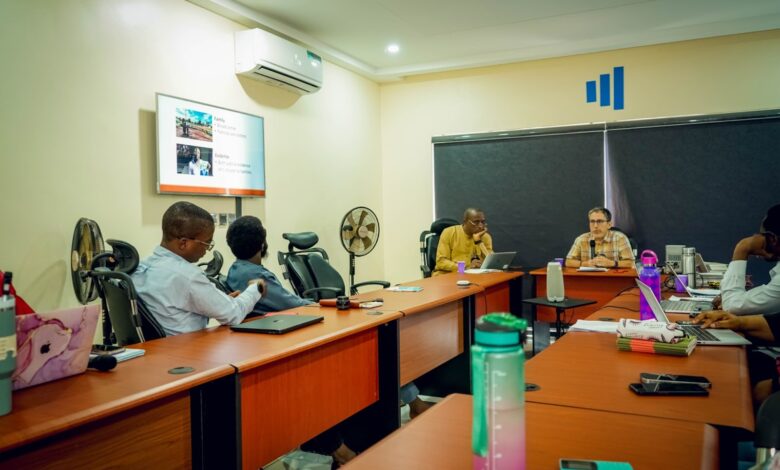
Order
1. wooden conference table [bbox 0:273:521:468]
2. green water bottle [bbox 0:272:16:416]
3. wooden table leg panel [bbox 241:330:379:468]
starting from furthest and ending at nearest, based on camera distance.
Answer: wooden table leg panel [bbox 241:330:379:468] < wooden conference table [bbox 0:273:521:468] < green water bottle [bbox 0:272:16:416]

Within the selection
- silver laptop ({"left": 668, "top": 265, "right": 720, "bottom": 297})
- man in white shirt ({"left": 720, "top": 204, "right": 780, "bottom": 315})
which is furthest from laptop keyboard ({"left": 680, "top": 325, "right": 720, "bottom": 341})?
silver laptop ({"left": 668, "top": 265, "right": 720, "bottom": 297})

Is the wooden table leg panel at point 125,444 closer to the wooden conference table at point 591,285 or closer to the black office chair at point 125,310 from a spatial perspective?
the black office chair at point 125,310

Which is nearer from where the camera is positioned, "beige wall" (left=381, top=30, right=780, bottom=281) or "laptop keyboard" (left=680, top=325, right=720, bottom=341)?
"laptop keyboard" (left=680, top=325, right=720, bottom=341)

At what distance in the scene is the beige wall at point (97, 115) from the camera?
9.73 feet

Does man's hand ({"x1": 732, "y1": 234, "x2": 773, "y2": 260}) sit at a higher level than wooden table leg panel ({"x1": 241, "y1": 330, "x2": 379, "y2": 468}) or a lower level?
higher

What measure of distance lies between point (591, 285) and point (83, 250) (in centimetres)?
350

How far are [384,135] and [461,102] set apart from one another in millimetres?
1015

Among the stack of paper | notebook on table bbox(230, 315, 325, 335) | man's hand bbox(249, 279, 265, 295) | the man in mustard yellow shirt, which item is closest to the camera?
the stack of paper

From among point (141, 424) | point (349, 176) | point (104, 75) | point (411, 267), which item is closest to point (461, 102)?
point (349, 176)

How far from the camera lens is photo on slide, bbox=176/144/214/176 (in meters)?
3.86

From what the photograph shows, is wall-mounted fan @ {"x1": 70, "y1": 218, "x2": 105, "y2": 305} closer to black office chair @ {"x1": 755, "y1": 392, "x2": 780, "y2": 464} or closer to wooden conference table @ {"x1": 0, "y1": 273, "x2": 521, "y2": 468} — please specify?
wooden conference table @ {"x1": 0, "y1": 273, "x2": 521, "y2": 468}

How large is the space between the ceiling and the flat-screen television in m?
0.85

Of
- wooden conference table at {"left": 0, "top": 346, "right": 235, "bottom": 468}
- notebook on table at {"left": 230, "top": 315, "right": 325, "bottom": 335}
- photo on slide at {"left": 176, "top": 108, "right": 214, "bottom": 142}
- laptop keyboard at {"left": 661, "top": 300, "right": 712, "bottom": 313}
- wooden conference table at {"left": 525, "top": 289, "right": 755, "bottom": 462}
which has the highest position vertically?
photo on slide at {"left": 176, "top": 108, "right": 214, "bottom": 142}

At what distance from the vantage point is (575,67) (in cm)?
570
